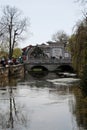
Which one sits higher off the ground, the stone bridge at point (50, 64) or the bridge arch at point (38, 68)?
the stone bridge at point (50, 64)

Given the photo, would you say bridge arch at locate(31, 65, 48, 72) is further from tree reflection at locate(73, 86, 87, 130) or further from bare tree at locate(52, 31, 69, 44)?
tree reflection at locate(73, 86, 87, 130)

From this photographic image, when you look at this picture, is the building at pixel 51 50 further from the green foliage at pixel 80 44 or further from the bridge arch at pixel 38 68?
the green foliage at pixel 80 44

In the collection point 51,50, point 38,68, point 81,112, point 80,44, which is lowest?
point 81,112

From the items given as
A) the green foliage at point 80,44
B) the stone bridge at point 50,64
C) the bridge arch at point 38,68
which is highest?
the green foliage at point 80,44

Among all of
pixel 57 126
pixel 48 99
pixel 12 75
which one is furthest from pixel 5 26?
pixel 57 126

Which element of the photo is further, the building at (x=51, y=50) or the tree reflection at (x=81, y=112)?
the building at (x=51, y=50)

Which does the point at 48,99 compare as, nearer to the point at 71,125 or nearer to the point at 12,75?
the point at 71,125

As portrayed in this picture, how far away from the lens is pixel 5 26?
6366cm

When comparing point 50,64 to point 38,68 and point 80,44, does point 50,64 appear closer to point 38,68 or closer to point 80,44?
point 38,68

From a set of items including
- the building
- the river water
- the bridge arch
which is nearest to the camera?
the river water

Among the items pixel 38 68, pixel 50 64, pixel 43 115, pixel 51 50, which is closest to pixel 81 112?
pixel 43 115

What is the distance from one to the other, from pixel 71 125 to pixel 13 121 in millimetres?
2447

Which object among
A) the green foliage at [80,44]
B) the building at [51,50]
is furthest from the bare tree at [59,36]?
the green foliage at [80,44]

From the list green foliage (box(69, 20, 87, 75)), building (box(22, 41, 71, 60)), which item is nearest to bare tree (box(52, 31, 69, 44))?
building (box(22, 41, 71, 60))
